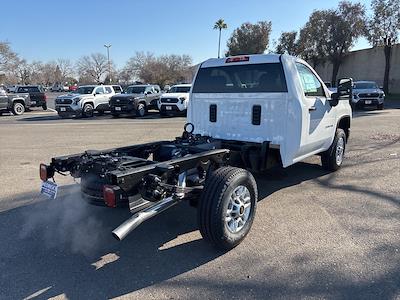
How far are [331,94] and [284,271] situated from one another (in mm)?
3865

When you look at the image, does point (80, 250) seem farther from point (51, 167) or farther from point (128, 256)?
point (51, 167)

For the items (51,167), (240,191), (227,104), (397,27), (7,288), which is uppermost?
(397,27)

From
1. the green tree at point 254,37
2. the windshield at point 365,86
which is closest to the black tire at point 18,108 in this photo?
the windshield at point 365,86

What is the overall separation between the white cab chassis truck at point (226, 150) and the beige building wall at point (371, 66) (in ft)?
118

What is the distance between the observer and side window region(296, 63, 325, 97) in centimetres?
572

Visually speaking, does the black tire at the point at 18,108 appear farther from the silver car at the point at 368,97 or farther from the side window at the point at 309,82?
the side window at the point at 309,82

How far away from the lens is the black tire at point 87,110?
2143 centimetres

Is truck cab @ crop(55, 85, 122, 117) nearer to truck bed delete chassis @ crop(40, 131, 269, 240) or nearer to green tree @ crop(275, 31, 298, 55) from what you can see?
truck bed delete chassis @ crop(40, 131, 269, 240)

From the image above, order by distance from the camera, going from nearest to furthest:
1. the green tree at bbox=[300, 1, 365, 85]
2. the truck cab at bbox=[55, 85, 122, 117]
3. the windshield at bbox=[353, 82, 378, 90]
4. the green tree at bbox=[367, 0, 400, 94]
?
1. the truck cab at bbox=[55, 85, 122, 117]
2. the windshield at bbox=[353, 82, 378, 90]
3. the green tree at bbox=[367, 0, 400, 94]
4. the green tree at bbox=[300, 1, 365, 85]

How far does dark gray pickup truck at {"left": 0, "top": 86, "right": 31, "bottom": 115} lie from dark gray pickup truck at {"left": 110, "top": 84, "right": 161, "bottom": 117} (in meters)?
7.08

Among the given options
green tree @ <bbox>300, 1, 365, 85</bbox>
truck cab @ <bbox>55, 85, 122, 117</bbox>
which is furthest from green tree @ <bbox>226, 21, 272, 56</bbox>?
truck cab @ <bbox>55, 85, 122, 117</bbox>

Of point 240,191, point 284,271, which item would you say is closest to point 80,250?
point 240,191

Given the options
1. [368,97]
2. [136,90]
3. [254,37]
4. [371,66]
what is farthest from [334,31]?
[136,90]

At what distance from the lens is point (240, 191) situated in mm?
4184
